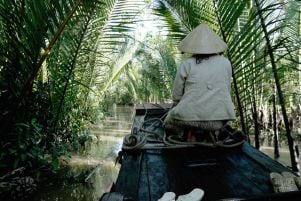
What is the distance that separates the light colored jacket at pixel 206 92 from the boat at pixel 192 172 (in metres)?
0.28

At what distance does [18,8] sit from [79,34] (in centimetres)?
105

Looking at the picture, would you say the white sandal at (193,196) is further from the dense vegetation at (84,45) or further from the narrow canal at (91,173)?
the narrow canal at (91,173)

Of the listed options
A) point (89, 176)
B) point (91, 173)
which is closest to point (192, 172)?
point (89, 176)

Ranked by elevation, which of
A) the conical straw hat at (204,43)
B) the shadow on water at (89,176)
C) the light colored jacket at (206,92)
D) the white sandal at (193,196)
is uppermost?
the conical straw hat at (204,43)

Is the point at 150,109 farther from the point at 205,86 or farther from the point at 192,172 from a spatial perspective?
the point at 192,172

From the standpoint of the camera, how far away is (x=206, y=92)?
2859 millimetres

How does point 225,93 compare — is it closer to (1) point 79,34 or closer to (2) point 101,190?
(1) point 79,34

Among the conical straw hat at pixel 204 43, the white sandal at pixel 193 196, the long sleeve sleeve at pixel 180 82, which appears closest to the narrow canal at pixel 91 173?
the long sleeve sleeve at pixel 180 82

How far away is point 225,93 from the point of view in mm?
2904

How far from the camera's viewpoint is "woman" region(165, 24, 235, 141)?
2850mm

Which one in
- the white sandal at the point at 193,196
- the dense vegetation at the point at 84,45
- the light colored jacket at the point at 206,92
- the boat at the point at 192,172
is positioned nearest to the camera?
the white sandal at the point at 193,196

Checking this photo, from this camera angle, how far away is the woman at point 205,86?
2850 millimetres

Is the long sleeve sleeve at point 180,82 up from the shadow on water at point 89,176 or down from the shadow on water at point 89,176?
up

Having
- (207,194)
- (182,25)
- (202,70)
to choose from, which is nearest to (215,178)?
(207,194)
